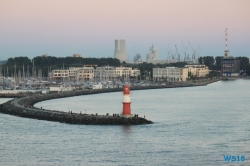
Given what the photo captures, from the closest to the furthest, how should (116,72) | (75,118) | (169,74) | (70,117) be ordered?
(75,118)
(70,117)
(169,74)
(116,72)

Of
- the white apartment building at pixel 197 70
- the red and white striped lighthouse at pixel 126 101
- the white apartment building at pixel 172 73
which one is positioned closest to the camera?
the red and white striped lighthouse at pixel 126 101

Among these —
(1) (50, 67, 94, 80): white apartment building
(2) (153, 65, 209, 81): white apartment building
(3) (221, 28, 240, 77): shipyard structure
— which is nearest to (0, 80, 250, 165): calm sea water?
(1) (50, 67, 94, 80): white apartment building

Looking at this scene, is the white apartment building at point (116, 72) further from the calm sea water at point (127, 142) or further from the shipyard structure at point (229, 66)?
the calm sea water at point (127, 142)

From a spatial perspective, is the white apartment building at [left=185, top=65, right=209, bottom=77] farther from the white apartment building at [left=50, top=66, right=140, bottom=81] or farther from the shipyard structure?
the shipyard structure

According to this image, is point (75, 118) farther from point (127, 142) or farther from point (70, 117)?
point (127, 142)

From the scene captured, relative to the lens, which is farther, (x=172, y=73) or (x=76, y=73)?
(x=172, y=73)

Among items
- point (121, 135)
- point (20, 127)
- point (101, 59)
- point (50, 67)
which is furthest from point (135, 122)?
point (101, 59)

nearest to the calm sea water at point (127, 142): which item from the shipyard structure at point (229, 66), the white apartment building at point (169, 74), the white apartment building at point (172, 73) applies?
the white apartment building at point (172, 73)

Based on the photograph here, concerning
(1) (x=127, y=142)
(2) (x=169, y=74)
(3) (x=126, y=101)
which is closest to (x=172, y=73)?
(2) (x=169, y=74)

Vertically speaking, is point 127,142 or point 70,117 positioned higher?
point 70,117

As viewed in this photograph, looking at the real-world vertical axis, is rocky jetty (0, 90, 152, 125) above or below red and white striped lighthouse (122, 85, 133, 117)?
below

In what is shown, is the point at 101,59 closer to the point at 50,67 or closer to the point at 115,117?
the point at 50,67

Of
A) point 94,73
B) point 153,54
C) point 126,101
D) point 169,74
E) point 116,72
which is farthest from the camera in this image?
point 153,54

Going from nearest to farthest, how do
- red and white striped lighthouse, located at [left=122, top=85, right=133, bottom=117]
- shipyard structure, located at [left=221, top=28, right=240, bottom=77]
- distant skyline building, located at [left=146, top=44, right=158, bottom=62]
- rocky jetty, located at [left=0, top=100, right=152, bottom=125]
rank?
red and white striped lighthouse, located at [left=122, top=85, right=133, bottom=117] → rocky jetty, located at [left=0, top=100, right=152, bottom=125] → shipyard structure, located at [left=221, top=28, right=240, bottom=77] → distant skyline building, located at [left=146, top=44, right=158, bottom=62]
